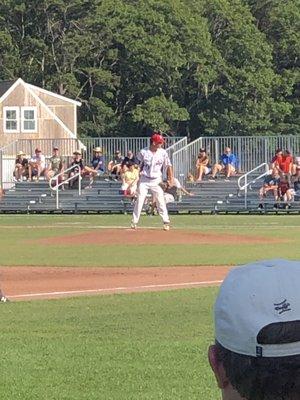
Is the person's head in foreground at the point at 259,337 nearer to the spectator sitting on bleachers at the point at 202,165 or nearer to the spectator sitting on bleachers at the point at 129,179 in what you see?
the spectator sitting on bleachers at the point at 129,179

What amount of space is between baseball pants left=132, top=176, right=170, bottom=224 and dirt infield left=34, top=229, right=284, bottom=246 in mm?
361

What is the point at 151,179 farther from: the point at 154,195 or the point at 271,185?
the point at 271,185

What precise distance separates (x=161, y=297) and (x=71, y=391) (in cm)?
591

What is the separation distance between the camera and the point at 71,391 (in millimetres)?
7887

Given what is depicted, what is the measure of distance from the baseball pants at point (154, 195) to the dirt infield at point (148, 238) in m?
0.36

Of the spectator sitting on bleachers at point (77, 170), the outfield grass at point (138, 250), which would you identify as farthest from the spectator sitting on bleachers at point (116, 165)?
the outfield grass at point (138, 250)

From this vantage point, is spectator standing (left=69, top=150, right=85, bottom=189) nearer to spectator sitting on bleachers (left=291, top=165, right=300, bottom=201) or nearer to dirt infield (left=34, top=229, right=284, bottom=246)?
spectator sitting on bleachers (left=291, top=165, right=300, bottom=201)

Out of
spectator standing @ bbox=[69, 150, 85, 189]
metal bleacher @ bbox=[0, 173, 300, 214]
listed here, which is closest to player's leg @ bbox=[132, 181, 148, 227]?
metal bleacher @ bbox=[0, 173, 300, 214]

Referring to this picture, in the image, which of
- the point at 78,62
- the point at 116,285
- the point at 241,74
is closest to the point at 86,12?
the point at 78,62

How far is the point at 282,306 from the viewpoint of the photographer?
2.47 metres

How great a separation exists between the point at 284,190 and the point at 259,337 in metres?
38.6

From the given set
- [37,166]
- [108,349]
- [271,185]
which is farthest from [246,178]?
[108,349]

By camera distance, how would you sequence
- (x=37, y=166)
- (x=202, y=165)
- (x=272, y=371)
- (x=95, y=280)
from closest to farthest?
(x=272, y=371)
(x=95, y=280)
(x=202, y=165)
(x=37, y=166)

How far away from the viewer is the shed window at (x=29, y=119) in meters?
68.2
